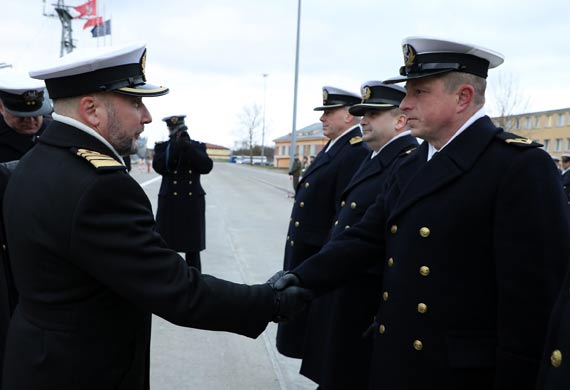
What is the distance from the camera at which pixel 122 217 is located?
5.43ft

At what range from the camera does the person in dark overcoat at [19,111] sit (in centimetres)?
336

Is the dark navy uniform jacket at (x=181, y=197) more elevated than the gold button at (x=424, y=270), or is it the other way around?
the gold button at (x=424, y=270)

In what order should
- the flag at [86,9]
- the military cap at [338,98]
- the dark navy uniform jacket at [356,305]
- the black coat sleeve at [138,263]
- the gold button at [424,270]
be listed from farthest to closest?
the flag at [86,9] → the military cap at [338,98] → the dark navy uniform jacket at [356,305] → the gold button at [424,270] → the black coat sleeve at [138,263]

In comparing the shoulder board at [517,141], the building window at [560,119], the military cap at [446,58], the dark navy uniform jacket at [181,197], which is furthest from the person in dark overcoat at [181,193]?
the building window at [560,119]

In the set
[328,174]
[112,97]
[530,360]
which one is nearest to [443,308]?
[530,360]

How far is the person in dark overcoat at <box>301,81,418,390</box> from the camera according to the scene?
116 inches

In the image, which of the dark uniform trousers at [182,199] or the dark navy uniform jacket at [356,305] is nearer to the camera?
the dark navy uniform jacket at [356,305]

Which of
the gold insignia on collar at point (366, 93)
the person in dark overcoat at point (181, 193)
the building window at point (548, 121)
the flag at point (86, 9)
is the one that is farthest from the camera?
the building window at point (548, 121)

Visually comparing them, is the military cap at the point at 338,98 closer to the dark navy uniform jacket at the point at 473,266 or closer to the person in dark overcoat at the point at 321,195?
the person in dark overcoat at the point at 321,195

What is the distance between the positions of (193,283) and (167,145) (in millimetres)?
4807

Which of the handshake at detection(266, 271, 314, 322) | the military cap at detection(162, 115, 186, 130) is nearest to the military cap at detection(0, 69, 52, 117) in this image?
the handshake at detection(266, 271, 314, 322)

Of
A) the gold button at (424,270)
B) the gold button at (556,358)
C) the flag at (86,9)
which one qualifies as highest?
the flag at (86,9)

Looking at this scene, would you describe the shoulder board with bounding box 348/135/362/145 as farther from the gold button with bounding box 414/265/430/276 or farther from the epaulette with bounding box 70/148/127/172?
the epaulette with bounding box 70/148/127/172

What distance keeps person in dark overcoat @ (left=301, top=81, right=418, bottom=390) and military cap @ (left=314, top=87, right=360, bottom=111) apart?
1.77 ft
